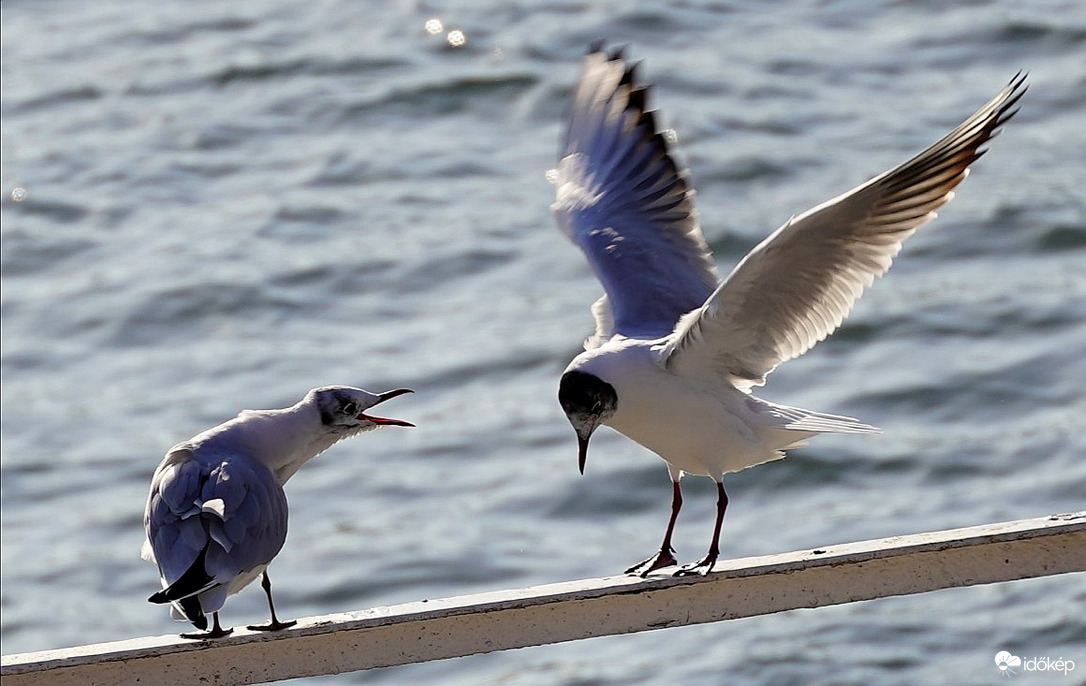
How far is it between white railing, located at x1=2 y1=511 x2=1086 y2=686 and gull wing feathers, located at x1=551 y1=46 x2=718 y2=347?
1397mm

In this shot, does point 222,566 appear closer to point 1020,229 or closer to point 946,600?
point 946,600

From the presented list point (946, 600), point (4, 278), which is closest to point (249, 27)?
point (4, 278)

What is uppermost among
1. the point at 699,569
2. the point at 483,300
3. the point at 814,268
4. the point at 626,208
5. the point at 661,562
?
the point at 814,268

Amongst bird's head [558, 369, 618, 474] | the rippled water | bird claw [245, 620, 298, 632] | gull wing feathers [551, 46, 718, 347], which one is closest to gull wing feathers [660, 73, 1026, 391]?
bird's head [558, 369, 618, 474]

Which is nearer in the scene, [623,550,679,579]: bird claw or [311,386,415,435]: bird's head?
[311,386,415,435]: bird's head

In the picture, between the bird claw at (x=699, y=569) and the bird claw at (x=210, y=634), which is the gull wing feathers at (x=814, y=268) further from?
the bird claw at (x=210, y=634)

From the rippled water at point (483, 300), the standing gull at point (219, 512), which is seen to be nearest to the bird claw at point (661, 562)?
the standing gull at point (219, 512)

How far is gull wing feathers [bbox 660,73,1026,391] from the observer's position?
4.19 metres

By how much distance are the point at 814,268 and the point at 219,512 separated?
1.55m

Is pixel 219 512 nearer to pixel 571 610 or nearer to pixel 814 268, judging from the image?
pixel 571 610

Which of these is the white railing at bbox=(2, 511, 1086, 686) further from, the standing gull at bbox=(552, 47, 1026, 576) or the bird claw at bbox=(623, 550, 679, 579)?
the bird claw at bbox=(623, 550, 679, 579)

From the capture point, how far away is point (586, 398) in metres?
4.34

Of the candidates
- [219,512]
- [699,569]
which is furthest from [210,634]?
[699,569]

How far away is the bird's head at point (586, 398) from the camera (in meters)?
4.34
